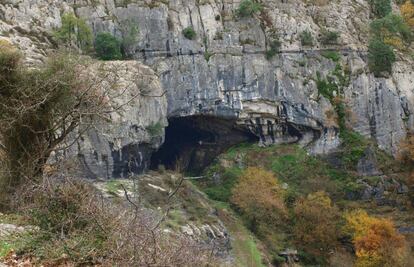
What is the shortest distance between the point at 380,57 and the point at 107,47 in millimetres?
26375

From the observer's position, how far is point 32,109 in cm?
1262

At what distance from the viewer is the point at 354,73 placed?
57.2m

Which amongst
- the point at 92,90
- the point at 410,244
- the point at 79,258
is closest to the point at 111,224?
the point at 79,258

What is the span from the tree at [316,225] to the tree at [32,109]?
31.0 meters

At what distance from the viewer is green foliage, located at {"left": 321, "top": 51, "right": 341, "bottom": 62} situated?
5731 cm

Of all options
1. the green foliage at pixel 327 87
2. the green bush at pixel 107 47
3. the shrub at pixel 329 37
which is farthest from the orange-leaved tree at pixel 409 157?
the green bush at pixel 107 47

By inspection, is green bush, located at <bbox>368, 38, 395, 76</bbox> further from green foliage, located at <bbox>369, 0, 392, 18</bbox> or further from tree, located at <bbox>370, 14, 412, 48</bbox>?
green foliage, located at <bbox>369, 0, 392, 18</bbox>

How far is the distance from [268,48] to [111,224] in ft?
157

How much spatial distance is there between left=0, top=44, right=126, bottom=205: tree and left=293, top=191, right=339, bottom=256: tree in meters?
31.0

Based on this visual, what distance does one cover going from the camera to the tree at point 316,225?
41969 mm

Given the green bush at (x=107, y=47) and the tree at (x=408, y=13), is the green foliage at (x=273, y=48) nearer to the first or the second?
the green bush at (x=107, y=47)

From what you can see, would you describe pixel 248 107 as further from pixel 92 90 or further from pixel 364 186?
pixel 92 90

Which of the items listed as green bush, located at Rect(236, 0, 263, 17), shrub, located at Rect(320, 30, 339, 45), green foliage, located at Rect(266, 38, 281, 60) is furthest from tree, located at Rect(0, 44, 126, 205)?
shrub, located at Rect(320, 30, 339, 45)

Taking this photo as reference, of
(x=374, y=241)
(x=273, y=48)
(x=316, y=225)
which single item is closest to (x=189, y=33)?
(x=273, y=48)
